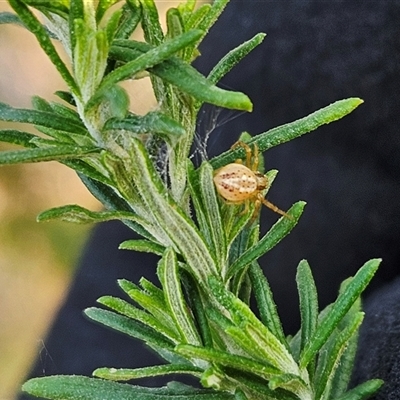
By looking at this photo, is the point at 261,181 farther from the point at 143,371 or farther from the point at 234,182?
the point at 143,371

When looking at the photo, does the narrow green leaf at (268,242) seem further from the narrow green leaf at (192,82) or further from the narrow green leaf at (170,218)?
the narrow green leaf at (192,82)

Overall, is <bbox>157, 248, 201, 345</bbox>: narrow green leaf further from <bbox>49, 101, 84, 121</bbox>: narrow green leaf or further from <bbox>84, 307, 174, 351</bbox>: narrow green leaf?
<bbox>49, 101, 84, 121</bbox>: narrow green leaf

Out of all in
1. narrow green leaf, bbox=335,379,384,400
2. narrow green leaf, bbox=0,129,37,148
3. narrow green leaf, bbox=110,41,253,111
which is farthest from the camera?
narrow green leaf, bbox=335,379,384,400

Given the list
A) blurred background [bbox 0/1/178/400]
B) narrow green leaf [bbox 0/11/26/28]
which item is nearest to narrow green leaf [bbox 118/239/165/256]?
narrow green leaf [bbox 0/11/26/28]

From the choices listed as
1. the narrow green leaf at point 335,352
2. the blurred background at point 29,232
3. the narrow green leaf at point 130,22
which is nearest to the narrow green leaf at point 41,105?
the narrow green leaf at point 130,22

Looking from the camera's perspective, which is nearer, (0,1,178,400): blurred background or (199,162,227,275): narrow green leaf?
(199,162,227,275): narrow green leaf
